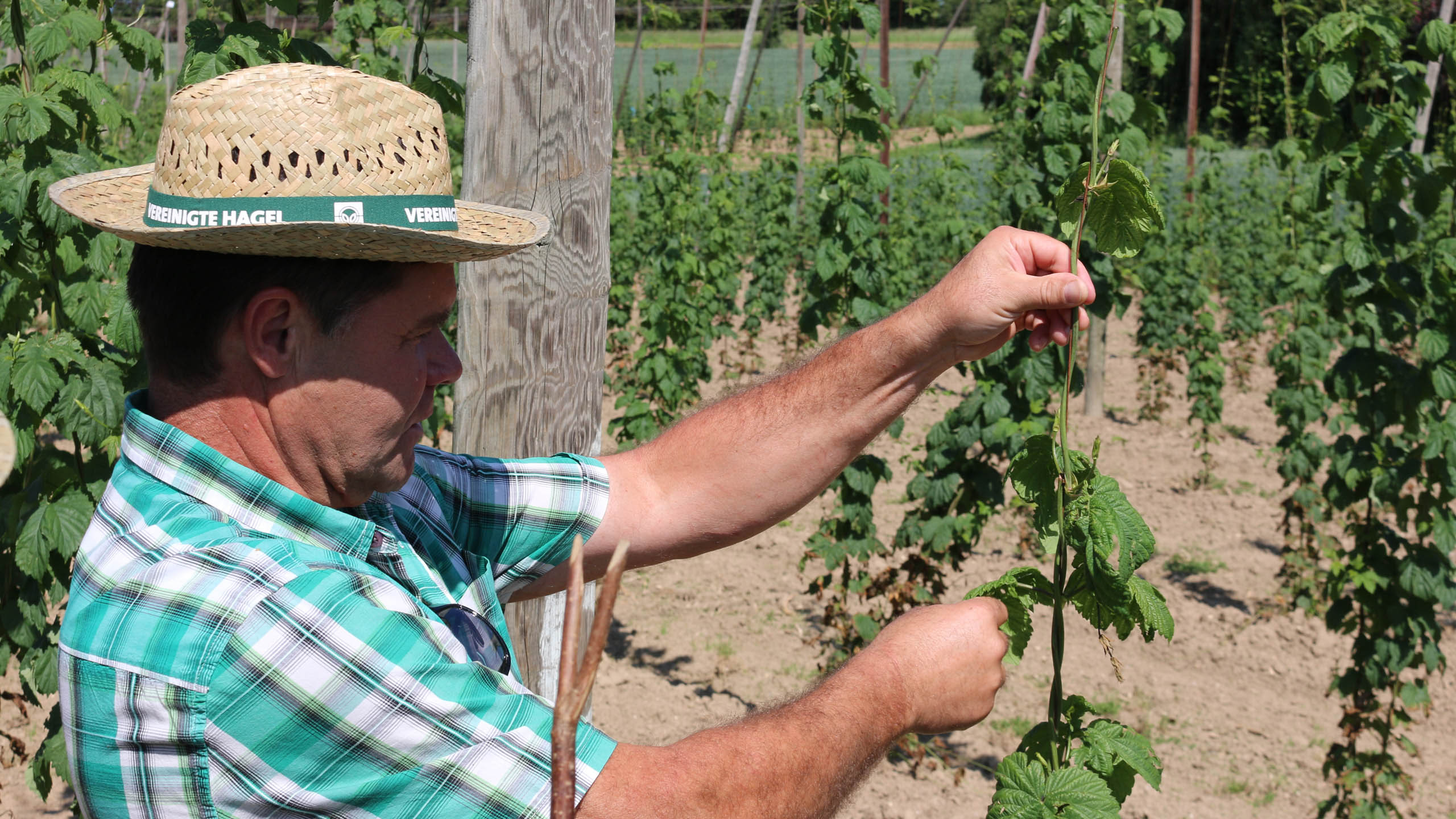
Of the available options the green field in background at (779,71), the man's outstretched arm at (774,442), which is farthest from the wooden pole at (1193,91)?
the man's outstretched arm at (774,442)

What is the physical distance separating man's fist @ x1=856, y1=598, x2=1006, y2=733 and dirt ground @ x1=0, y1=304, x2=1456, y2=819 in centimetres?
184

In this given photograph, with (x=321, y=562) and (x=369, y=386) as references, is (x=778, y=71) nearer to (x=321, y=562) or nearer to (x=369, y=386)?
(x=369, y=386)

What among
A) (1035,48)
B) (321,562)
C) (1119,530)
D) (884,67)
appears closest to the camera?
(321,562)

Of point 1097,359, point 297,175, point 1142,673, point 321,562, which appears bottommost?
point 1142,673

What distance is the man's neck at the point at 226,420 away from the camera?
4.38ft

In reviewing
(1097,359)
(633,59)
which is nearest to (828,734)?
(1097,359)

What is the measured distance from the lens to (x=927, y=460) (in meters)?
4.81

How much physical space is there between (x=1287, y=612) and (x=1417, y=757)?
1307mm

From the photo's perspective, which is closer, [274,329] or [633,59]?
[274,329]

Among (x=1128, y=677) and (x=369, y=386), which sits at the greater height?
(x=369, y=386)

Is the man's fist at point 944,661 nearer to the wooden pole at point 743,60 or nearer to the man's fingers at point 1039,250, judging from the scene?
the man's fingers at point 1039,250

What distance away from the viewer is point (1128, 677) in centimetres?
495

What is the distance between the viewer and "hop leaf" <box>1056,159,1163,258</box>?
158 centimetres

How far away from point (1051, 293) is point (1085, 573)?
1.43 feet
